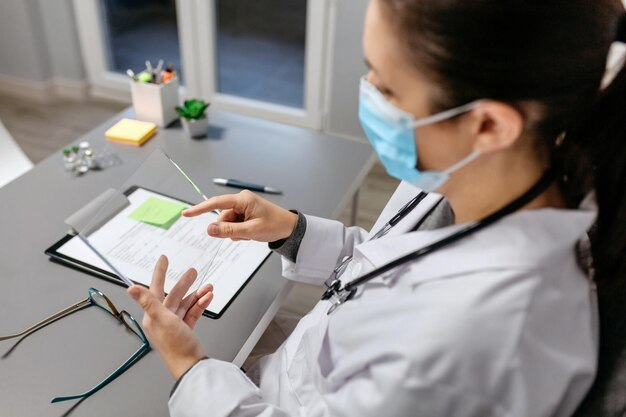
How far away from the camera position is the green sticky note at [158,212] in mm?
1175

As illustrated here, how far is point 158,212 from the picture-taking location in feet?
3.94

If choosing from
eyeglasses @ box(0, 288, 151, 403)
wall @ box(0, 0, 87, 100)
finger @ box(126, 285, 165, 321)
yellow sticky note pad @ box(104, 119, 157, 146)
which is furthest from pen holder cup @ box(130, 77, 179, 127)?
wall @ box(0, 0, 87, 100)

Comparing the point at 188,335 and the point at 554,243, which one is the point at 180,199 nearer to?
the point at 188,335

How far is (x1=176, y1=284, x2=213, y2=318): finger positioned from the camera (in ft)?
3.15

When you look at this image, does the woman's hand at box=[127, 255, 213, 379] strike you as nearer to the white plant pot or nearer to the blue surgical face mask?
the blue surgical face mask

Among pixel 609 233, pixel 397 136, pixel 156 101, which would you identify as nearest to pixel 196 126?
pixel 156 101

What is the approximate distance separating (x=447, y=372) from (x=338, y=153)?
3.13ft

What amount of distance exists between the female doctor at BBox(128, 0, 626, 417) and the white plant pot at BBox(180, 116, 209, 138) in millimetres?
816

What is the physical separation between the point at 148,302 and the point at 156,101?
84cm

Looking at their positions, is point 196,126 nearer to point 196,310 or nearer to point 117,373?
point 196,310

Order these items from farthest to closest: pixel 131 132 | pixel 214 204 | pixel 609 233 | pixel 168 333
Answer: pixel 131 132 → pixel 214 204 → pixel 168 333 → pixel 609 233

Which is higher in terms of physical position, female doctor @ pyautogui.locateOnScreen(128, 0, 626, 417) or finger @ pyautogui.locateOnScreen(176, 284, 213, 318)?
female doctor @ pyautogui.locateOnScreen(128, 0, 626, 417)

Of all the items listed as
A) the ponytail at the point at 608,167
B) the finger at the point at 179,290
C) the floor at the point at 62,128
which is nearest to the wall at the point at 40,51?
the floor at the point at 62,128

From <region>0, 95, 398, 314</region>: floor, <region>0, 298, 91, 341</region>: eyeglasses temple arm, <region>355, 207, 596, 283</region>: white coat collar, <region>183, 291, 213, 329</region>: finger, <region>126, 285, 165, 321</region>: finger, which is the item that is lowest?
<region>0, 95, 398, 314</region>: floor
